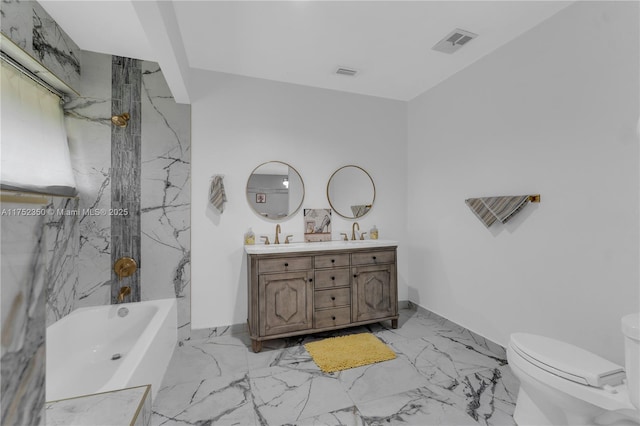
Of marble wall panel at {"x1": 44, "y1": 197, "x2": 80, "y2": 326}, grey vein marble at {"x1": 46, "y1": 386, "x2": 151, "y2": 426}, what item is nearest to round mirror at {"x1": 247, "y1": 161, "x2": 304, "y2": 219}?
marble wall panel at {"x1": 44, "y1": 197, "x2": 80, "y2": 326}

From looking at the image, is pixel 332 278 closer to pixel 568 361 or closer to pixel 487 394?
pixel 487 394

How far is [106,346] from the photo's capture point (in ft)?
8.13

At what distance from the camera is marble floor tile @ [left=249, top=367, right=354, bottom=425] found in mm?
1792

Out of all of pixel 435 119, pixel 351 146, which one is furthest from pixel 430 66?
pixel 351 146

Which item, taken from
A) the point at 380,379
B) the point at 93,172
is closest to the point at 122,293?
the point at 93,172

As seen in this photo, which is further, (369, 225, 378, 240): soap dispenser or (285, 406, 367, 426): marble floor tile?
(369, 225, 378, 240): soap dispenser

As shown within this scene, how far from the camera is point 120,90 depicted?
2.61 m

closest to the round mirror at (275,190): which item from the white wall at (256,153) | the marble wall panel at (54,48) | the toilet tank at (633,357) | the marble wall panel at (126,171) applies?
the white wall at (256,153)

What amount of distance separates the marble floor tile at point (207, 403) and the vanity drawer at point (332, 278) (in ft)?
3.23

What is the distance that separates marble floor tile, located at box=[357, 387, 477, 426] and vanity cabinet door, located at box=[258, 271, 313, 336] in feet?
3.12

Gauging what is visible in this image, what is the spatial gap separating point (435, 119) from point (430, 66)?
584mm

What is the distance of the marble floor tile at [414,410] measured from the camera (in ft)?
5.65

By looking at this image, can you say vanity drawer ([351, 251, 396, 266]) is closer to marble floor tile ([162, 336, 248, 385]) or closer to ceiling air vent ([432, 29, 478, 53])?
marble floor tile ([162, 336, 248, 385])

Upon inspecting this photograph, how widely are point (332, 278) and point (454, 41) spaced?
2.27 metres
